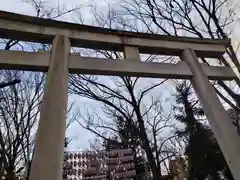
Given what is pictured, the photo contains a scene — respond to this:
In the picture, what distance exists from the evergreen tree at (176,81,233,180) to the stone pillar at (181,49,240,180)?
9.13 metres

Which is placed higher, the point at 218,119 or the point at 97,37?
the point at 97,37

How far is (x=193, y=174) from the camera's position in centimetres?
1184

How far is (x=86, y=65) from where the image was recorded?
3414 millimetres

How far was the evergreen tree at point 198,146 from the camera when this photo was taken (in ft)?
37.2

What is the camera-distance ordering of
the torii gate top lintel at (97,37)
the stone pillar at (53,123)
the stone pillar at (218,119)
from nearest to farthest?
the stone pillar at (53,123) → the stone pillar at (218,119) → the torii gate top lintel at (97,37)

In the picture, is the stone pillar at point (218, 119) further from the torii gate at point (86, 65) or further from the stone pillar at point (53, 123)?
the stone pillar at point (53, 123)

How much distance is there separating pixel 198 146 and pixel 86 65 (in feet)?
34.8

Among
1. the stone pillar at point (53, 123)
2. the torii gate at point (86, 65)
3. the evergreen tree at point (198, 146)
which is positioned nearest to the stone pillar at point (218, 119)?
the torii gate at point (86, 65)

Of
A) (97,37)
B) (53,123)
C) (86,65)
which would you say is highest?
(97,37)

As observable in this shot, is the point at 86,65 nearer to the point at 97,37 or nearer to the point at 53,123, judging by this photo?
the point at 97,37

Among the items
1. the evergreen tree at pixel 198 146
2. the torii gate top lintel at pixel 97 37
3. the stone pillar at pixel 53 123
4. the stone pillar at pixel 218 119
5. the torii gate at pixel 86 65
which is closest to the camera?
the stone pillar at pixel 53 123

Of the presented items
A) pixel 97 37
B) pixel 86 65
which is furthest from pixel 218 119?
pixel 97 37

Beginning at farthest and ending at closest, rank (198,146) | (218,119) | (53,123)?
(198,146) → (218,119) → (53,123)

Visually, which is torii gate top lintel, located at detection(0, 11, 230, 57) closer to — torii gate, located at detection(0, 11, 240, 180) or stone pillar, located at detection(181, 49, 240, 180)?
torii gate, located at detection(0, 11, 240, 180)
